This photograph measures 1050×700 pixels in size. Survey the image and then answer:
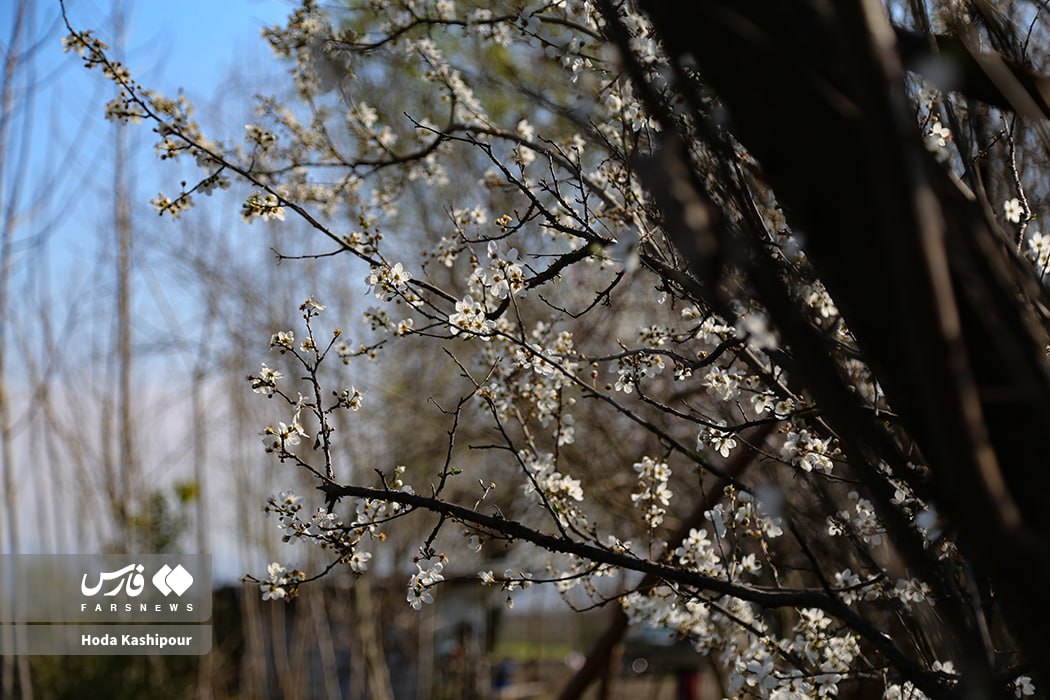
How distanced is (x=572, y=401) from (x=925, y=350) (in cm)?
168

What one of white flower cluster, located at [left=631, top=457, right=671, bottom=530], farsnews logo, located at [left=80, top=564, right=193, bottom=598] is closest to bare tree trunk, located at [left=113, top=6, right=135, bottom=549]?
farsnews logo, located at [left=80, top=564, right=193, bottom=598]

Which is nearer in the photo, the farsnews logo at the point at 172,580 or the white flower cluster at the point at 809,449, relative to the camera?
the white flower cluster at the point at 809,449

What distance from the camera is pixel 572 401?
2367 millimetres

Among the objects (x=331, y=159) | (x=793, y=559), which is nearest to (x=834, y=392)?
(x=331, y=159)

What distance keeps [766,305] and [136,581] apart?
17.8 ft

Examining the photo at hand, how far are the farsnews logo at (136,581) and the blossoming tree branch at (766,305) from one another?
275cm

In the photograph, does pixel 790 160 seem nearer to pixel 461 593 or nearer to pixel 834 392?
pixel 834 392

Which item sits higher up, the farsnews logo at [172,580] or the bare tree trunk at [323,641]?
the farsnews logo at [172,580]

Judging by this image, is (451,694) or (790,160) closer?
(790,160)

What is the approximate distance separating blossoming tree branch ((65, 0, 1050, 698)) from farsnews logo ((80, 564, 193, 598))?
2.75 metres

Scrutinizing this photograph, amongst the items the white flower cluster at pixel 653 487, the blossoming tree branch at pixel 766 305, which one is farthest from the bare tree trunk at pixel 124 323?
the white flower cluster at pixel 653 487

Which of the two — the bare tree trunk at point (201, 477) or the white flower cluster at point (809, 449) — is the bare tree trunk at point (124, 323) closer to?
the bare tree trunk at point (201, 477)

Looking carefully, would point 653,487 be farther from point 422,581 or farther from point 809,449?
point 422,581

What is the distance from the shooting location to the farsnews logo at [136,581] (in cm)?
525
